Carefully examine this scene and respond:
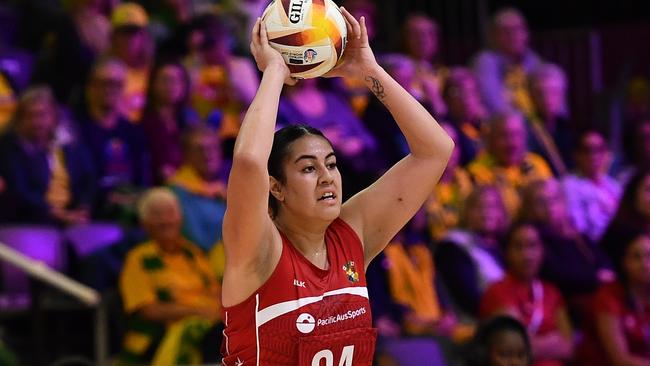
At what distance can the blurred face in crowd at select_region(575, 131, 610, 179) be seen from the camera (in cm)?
952

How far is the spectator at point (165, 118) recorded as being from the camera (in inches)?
334

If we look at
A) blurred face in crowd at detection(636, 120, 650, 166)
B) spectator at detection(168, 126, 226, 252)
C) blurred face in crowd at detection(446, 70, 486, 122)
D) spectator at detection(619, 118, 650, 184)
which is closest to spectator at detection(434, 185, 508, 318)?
blurred face in crowd at detection(446, 70, 486, 122)

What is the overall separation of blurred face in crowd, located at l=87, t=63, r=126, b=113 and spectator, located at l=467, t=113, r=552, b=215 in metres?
2.61

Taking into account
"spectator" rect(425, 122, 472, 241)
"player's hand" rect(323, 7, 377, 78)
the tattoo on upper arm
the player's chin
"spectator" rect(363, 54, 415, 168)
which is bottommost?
"spectator" rect(425, 122, 472, 241)

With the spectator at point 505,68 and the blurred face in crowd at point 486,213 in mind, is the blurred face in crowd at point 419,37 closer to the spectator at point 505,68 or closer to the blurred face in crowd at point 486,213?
the spectator at point 505,68

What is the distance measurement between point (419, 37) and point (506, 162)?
4.13 ft

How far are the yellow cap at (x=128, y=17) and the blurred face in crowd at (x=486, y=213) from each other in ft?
8.64

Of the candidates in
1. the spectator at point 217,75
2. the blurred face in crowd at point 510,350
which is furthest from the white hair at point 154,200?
the blurred face in crowd at point 510,350

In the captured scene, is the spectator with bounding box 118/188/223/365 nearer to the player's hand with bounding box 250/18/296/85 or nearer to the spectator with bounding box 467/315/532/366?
the spectator with bounding box 467/315/532/366

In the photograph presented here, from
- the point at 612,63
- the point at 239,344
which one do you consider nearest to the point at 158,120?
the point at 239,344

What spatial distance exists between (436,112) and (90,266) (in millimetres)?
2858

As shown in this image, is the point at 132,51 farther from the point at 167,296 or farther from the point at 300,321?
the point at 300,321

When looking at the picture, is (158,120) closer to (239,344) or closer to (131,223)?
(131,223)

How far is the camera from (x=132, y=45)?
347 inches
